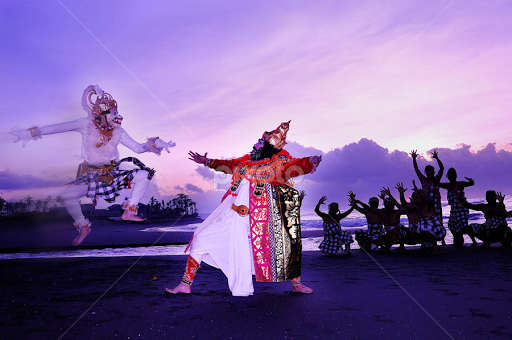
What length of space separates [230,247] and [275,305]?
0.92 metres

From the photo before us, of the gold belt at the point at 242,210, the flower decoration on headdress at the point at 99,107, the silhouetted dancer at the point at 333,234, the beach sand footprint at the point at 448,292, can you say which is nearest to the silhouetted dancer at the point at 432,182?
the silhouetted dancer at the point at 333,234

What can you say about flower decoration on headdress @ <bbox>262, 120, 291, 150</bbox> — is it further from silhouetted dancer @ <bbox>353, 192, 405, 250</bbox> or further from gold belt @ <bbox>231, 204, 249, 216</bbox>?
silhouetted dancer @ <bbox>353, 192, 405, 250</bbox>

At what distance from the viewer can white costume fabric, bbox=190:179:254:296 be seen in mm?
4832

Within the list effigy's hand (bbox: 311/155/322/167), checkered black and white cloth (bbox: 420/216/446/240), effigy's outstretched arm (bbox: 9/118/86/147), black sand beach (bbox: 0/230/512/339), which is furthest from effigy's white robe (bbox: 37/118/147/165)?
checkered black and white cloth (bbox: 420/216/446/240)

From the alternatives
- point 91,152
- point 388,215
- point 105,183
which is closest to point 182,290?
point 105,183

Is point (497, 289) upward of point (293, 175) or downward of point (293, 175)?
downward

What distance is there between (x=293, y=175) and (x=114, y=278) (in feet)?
11.6

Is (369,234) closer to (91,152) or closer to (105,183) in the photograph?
(105,183)

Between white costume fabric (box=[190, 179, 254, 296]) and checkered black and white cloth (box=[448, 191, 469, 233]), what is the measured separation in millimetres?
7300

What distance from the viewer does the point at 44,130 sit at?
8492 mm

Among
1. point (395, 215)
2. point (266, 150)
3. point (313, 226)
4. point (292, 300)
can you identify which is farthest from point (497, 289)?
point (313, 226)

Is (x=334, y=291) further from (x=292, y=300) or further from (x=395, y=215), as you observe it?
(x=395, y=215)

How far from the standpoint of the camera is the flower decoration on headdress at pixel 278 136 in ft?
17.1

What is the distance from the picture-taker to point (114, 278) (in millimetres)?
6539
